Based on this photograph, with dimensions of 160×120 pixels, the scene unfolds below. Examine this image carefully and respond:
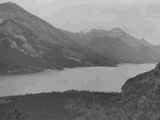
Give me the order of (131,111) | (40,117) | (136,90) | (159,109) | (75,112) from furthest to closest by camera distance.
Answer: (136,90) < (75,112) < (40,117) < (131,111) < (159,109)

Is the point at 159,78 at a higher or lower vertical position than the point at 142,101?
higher

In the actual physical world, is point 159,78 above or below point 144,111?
above

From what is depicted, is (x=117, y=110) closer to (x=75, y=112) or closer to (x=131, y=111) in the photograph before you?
(x=131, y=111)

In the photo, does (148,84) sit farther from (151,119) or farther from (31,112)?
(31,112)

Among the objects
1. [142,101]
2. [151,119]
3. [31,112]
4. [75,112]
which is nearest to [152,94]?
[142,101]

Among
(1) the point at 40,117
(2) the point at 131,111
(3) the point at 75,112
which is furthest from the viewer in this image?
(3) the point at 75,112

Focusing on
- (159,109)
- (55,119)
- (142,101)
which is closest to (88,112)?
(55,119)

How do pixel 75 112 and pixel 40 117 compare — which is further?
pixel 75 112

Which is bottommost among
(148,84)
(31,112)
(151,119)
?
(31,112)

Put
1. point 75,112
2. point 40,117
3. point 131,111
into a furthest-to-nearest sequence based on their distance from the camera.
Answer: point 75,112 → point 40,117 → point 131,111
